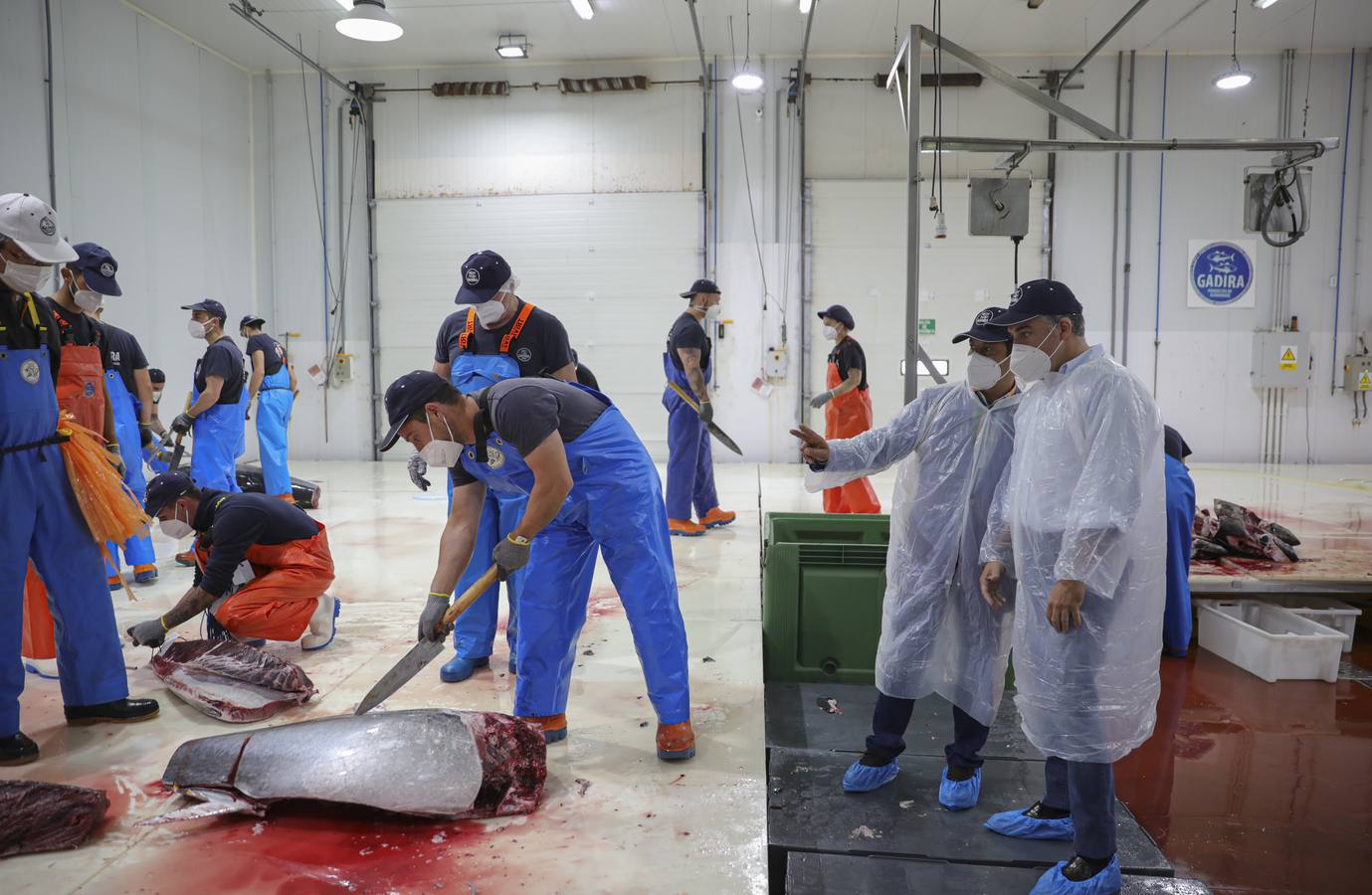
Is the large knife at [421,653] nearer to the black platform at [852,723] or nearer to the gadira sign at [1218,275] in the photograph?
the black platform at [852,723]

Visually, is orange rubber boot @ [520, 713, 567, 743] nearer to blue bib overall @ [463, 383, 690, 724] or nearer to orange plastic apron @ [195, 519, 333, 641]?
blue bib overall @ [463, 383, 690, 724]

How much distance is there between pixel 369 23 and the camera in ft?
20.0

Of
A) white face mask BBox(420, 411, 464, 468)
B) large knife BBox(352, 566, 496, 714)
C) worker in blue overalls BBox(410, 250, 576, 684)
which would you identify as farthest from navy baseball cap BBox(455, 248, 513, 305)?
large knife BBox(352, 566, 496, 714)

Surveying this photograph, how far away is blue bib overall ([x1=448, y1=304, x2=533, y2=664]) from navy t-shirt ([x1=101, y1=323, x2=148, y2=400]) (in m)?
2.58

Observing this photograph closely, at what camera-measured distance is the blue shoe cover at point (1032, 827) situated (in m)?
2.43

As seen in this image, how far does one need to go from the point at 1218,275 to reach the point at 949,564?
919 cm

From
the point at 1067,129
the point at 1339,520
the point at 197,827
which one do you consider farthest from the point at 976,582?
the point at 1067,129

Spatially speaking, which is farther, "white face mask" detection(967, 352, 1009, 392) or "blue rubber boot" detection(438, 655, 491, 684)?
"blue rubber boot" detection(438, 655, 491, 684)

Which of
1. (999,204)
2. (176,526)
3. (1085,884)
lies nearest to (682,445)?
(999,204)

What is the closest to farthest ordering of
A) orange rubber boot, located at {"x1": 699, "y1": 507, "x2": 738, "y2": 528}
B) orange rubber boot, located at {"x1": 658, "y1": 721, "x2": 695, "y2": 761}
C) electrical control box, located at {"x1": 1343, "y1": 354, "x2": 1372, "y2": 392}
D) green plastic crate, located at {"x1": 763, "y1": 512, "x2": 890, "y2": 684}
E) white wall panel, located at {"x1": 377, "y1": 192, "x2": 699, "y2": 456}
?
orange rubber boot, located at {"x1": 658, "y1": 721, "x2": 695, "y2": 761} < green plastic crate, located at {"x1": 763, "y1": 512, "x2": 890, "y2": 684} < orange rubber boot, located at {"x1": 699, "y1": 507, "x2": 738, "y2": 528} < electrical control box, located at {"x1": 1343, "y1": 354, "x2": 1372, "y2": 392} < white wall panel, located at {"x1": 377, "y1": 192, "x2": 699, "y2": 456}

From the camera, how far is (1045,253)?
9.89 m

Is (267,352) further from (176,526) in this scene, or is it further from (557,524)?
(557,524)

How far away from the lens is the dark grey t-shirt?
7.66 ft

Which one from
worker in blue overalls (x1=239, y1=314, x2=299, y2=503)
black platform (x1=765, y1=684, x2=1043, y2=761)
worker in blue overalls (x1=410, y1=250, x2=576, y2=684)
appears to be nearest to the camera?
black platform (x1=765, y1=684, x2=1043, y2=761)
